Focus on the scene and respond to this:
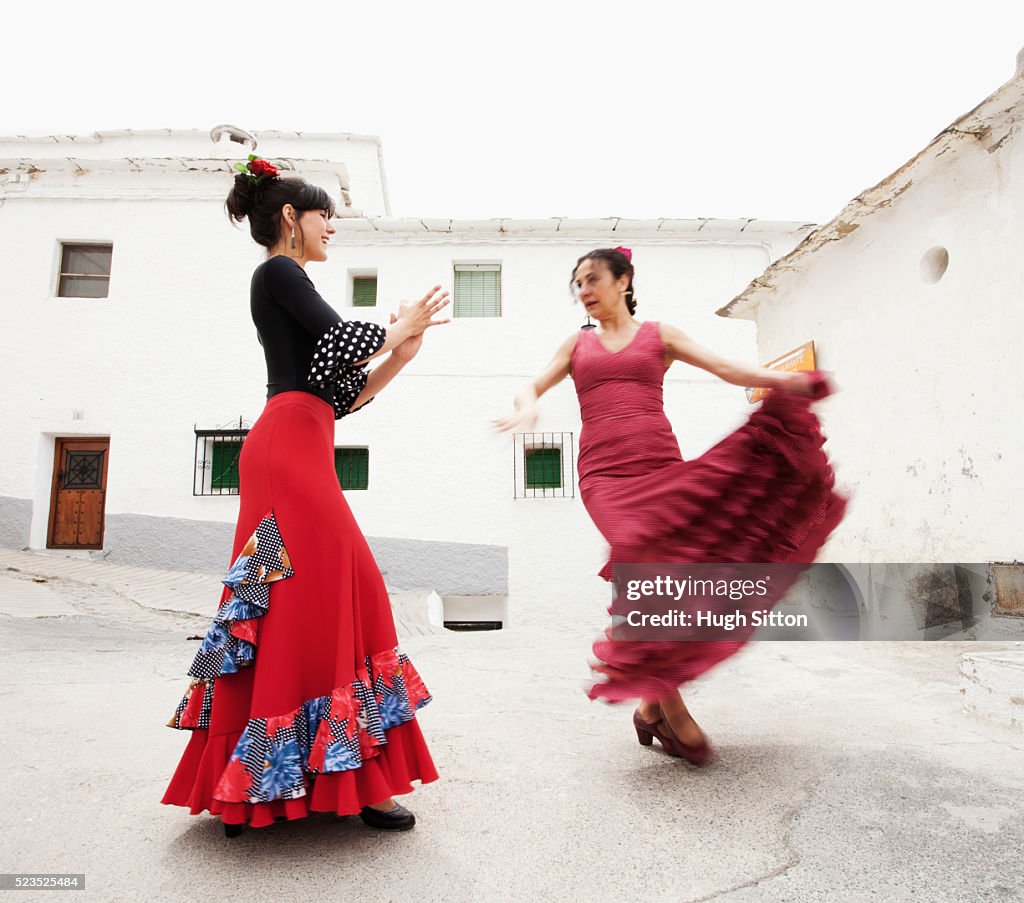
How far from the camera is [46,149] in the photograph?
11523 mm

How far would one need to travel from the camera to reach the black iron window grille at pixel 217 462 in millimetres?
10391

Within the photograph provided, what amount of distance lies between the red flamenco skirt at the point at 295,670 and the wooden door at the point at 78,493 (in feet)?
35.1

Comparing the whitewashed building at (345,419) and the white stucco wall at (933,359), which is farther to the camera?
the whitewashed building at (345,419)

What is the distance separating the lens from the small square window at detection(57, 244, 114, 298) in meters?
11.1

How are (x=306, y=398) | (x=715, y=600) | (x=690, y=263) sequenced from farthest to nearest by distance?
(x=690, y=263) → (x=715, y=600) → (x=306, y=398)

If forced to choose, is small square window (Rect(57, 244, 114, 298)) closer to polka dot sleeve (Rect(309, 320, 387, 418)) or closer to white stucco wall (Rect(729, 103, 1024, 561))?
white stucco wall (Rect(729, 103, 1024, 561))

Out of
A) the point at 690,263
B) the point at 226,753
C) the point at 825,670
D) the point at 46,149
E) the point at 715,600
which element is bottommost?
the point at 825,670

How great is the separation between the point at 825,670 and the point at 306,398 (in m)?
3.38

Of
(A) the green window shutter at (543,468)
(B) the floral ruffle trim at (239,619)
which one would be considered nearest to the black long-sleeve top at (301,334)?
(B) the floral ruffle trim at (239,619)

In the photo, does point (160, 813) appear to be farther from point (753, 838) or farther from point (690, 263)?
point (690, 263)

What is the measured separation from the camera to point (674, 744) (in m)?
2.08

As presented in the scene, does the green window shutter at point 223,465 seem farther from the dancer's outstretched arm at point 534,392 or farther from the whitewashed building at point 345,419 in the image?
the dancer's outstretched arm at point 534,392

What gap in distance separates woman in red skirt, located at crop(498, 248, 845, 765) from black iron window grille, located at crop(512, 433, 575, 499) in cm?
811

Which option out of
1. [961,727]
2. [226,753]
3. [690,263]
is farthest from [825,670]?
[690,263]
